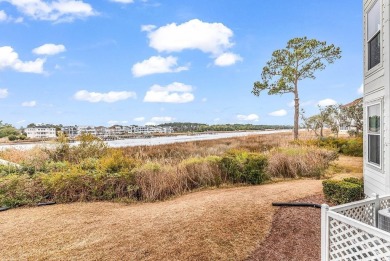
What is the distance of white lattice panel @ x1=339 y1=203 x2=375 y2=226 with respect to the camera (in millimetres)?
3434

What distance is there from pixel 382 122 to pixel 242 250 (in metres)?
3.54

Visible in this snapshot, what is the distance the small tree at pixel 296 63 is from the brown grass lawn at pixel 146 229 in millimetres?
15658

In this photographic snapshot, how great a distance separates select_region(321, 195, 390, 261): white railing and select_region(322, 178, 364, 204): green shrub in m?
1.90

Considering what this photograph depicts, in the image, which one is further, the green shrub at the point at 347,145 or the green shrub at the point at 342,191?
the green shrub at the point at 347,145

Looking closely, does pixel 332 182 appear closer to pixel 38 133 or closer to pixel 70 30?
pixel 70 30

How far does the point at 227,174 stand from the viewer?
8156 millimetres

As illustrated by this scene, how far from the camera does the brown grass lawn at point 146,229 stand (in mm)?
3943

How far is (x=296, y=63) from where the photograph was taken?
20.9 metres

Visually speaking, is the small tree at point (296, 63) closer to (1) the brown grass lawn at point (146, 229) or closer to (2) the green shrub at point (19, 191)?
(1) the brown grass lawn at point (146, 229)

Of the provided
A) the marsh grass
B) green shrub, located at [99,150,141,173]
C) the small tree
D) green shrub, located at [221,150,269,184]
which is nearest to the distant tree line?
the small tree

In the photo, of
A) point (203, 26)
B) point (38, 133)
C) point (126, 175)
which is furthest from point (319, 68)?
point (38, 133)

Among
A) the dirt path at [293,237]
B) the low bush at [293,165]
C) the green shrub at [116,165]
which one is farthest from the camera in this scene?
the low bush at [293,165]

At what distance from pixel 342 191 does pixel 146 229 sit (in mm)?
4186

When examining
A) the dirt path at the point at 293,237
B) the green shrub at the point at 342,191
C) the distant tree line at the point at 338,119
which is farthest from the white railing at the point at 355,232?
the distant tree line at the point at 338,119
